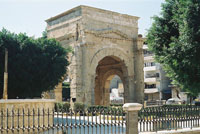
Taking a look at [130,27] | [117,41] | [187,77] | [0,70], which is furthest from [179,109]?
[130,27]

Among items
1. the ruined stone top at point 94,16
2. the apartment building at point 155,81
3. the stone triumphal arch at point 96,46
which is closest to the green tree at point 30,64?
the stone triumphal arch at point 96,46

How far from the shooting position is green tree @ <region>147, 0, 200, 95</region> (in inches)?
518

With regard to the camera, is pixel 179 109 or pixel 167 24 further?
pixel 167 24

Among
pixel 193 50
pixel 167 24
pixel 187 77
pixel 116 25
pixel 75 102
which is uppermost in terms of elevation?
pixel 116 25

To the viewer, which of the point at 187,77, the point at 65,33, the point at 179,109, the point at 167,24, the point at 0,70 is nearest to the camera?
the point at 179,109

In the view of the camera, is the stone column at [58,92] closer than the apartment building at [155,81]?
Yes

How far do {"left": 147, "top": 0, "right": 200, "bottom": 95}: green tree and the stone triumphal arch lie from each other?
940cm

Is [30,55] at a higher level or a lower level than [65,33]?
lower

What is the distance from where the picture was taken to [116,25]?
89.2 ft

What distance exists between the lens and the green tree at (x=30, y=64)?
19.0 metres

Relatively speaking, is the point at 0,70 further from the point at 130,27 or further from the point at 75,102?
the point at 130,27

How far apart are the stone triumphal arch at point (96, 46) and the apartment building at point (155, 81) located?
53.6ft

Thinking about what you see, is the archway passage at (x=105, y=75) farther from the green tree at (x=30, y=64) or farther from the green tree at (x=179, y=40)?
the green tree at (x=179, y=40)

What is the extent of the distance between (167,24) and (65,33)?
13216mm
